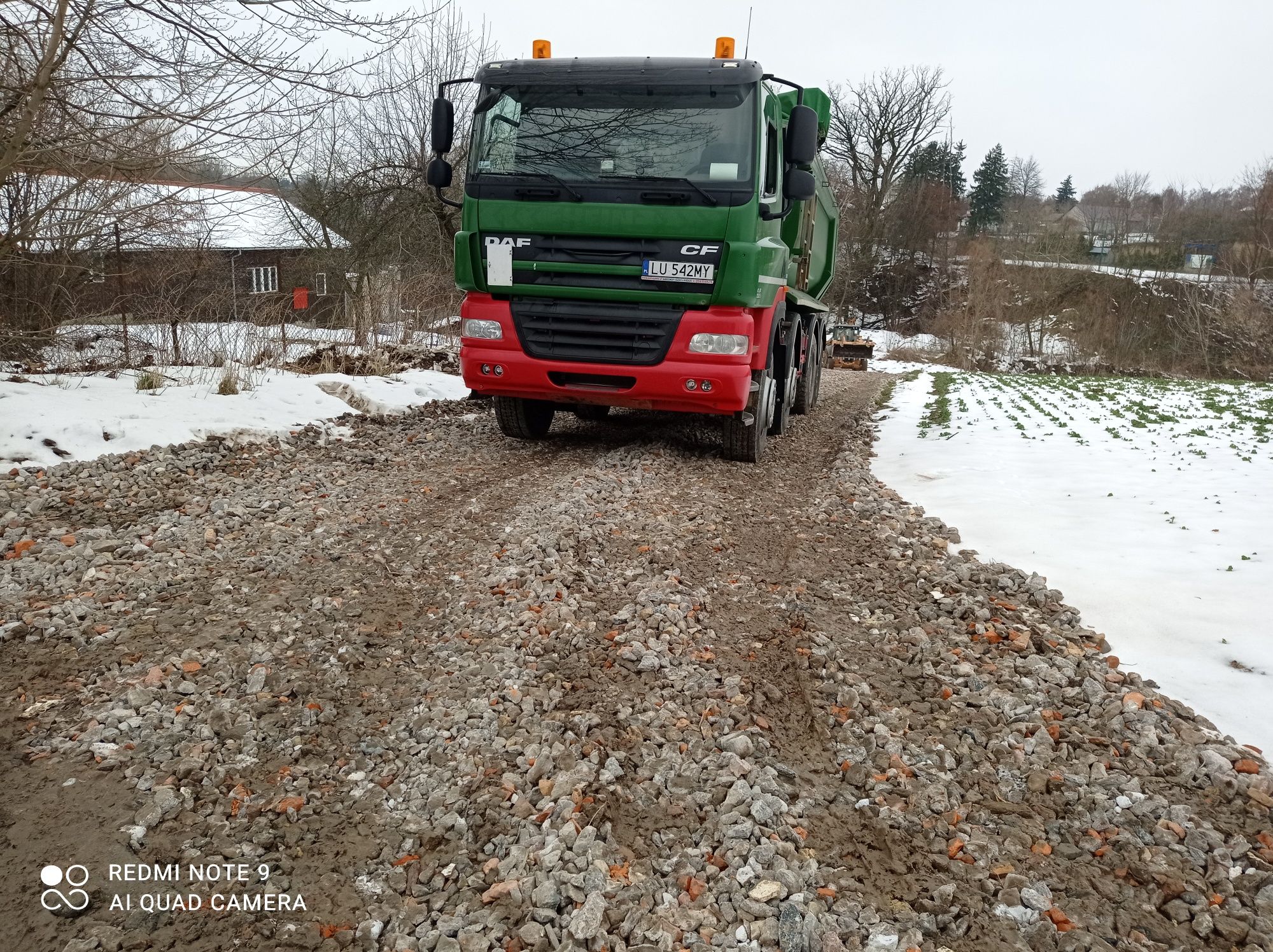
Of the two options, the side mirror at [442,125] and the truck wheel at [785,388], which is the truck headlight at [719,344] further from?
the side mirror at [442,125]

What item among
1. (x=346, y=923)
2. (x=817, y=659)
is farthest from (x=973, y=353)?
(x=346, y=923)

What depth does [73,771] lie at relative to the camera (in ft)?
8.46

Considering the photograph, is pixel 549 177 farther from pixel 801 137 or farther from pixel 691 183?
pixel 801 137

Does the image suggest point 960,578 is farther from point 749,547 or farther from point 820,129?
point 820,129

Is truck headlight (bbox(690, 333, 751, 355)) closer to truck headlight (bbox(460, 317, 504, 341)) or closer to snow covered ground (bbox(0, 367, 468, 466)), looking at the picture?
truck headlight (bbox(460, 317, 504, 341))

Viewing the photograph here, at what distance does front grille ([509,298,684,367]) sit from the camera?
6273mm

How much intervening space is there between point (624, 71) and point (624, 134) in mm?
531

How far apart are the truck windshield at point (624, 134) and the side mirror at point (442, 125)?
1.49ft

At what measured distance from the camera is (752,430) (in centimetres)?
725

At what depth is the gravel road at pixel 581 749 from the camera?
2117 mm

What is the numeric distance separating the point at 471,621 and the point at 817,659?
1.67m

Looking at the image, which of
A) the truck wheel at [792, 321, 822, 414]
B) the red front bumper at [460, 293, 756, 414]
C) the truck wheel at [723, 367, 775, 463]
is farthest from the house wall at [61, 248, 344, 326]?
the truck wheel at [792, 321, 822, 414]

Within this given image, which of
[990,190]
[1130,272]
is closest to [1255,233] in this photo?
[1130,272]

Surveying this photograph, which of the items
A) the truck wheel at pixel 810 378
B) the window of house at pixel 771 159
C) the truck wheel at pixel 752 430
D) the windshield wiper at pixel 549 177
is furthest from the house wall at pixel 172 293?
the truck wheel at pixel 810 378
